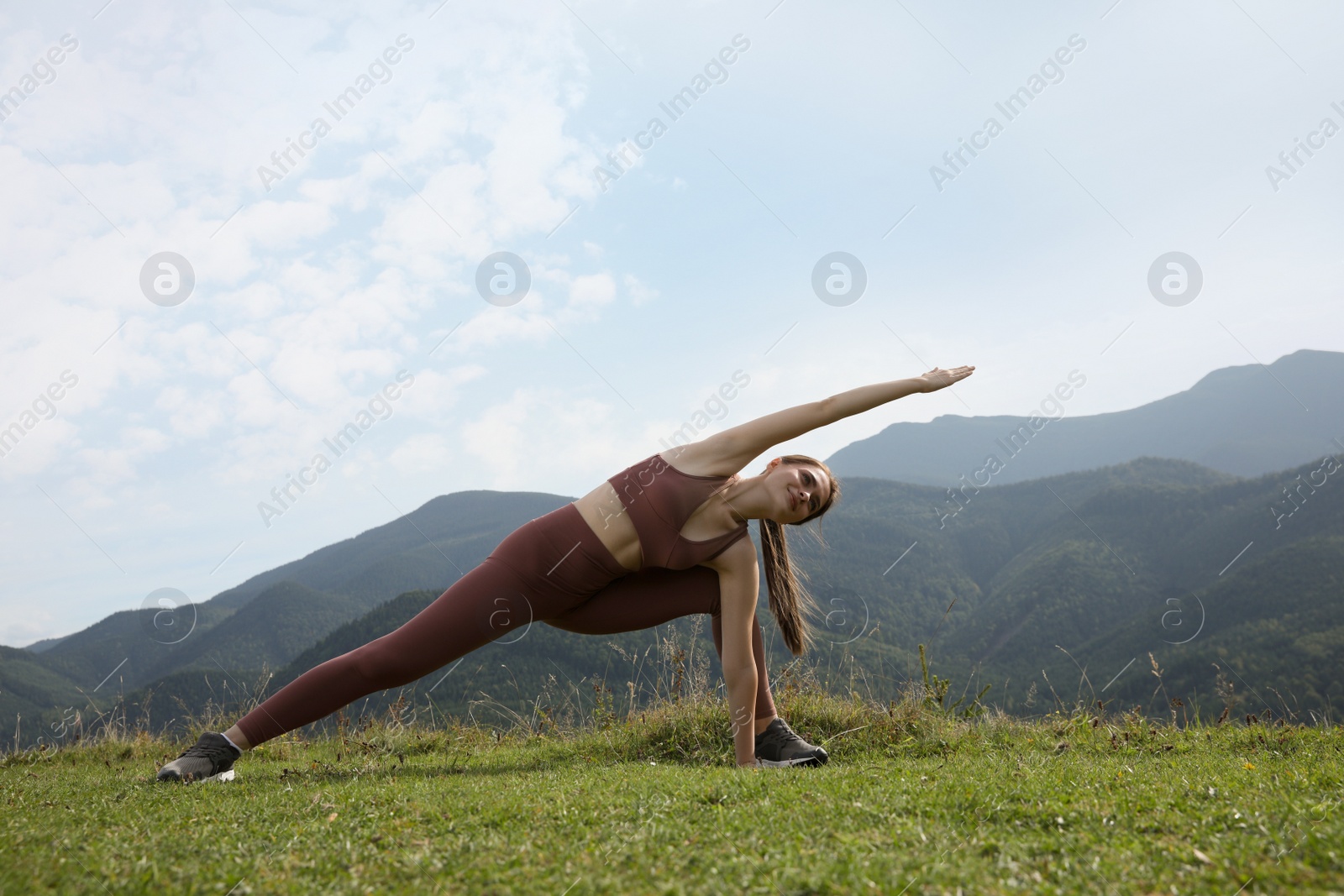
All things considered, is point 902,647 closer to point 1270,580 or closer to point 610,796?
point 1270,580

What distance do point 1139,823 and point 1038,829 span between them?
10.6 inches

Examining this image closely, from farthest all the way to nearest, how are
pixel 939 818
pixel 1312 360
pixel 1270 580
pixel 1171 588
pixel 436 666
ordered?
pixel 1312 360, pixel 1171 588, pixel 1270 580, pixel 436 666, pixel 939 818

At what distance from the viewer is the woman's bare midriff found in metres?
3.87

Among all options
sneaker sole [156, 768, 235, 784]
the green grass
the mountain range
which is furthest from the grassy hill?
the green grass

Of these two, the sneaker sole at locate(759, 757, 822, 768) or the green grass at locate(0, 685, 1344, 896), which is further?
the sneaker sole at locate(759, 757, 822, 768)

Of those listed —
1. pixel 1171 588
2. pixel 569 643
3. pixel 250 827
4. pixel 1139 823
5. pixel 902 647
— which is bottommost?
pixel 1171 588

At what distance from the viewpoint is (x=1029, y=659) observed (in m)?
63.0

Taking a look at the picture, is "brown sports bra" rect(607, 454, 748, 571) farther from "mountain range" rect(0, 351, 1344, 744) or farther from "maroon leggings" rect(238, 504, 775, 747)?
"mountain range" rect(0, 351, 1344, 744)

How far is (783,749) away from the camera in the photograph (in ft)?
12.8

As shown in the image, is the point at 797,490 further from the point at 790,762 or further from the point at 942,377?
the point at 790,762

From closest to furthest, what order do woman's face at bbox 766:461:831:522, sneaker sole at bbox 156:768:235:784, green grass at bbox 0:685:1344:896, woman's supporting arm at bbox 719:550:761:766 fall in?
green grass at bbox 0:685:1344:896
sneaker sole at bbox 156:768:235:784
woman's supporting arm at bbox 719:550:761:766
woman's face at bbox 766:461:831:522

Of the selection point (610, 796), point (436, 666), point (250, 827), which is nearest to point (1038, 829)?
point (610, 796)

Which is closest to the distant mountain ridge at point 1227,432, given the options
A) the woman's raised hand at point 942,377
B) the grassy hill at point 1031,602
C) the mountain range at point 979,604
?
the mountain range at point 979,604

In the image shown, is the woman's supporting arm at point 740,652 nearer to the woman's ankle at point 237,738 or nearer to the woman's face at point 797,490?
the woman's face at point 797,490
